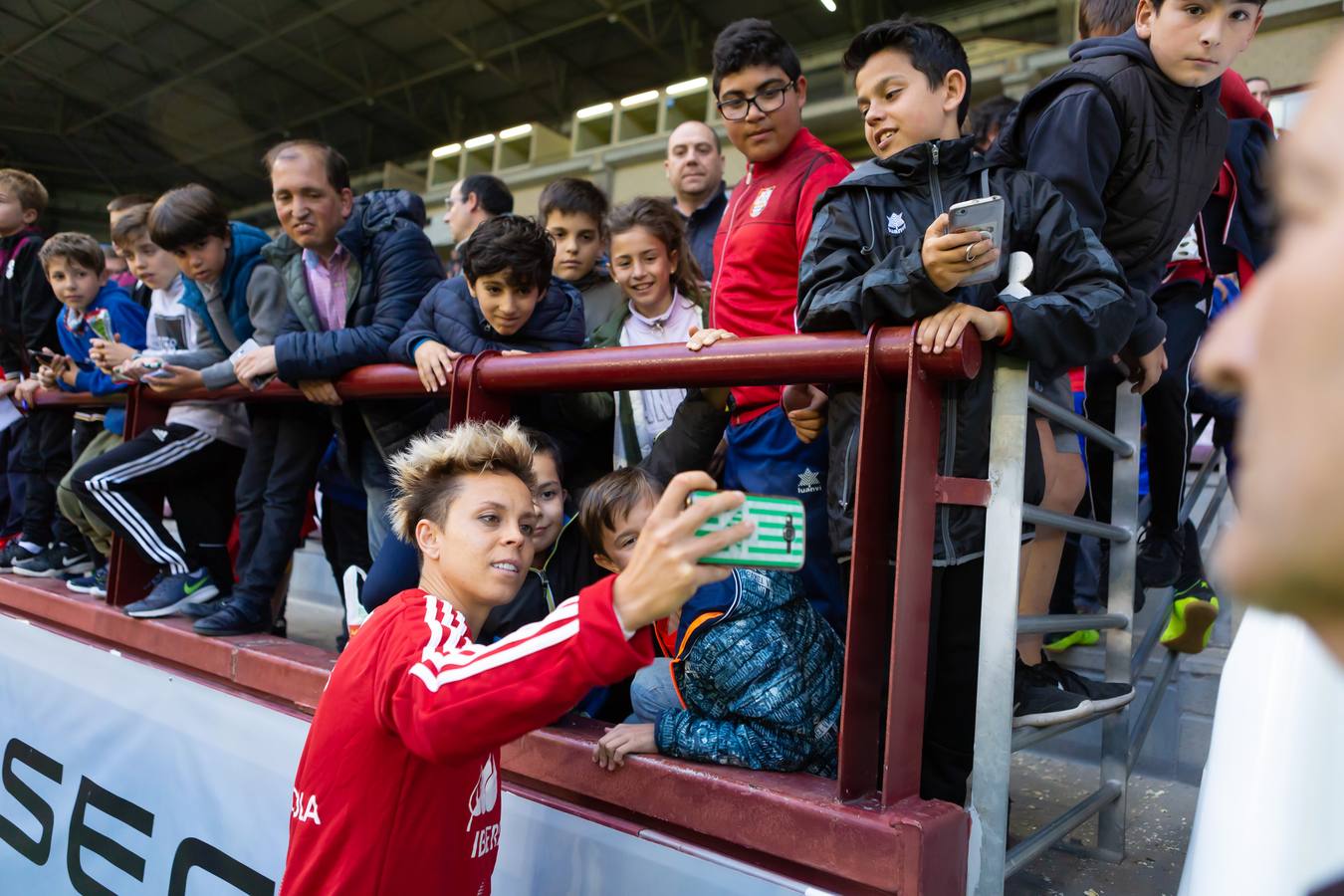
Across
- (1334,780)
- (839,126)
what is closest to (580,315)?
(1334,780)

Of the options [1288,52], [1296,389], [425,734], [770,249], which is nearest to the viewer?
[1296,389]

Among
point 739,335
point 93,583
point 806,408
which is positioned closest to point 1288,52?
point 739,335

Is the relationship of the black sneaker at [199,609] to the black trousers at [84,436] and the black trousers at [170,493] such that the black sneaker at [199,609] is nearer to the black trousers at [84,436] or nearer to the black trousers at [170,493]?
the black trousers at [170,493]

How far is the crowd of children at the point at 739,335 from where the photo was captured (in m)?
1.58

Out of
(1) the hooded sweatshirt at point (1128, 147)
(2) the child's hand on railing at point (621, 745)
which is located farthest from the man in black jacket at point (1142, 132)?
(2) the child's hand on railing at point (621, 745)

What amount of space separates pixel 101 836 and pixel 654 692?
1.83 metres

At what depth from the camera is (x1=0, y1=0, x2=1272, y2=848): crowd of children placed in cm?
158

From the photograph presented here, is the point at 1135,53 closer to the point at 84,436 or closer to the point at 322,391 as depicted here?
the point at 322,391

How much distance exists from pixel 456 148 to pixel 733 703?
17491 mm

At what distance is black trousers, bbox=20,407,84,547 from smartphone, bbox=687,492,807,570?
4036mm

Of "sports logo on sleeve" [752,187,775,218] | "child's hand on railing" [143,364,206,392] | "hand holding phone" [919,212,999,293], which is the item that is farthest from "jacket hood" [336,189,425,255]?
"hand holding phone" [919,212,999,293]

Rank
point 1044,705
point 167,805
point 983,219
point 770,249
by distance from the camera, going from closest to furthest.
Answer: point 983,219 → point 1044,705 → point 770,249 → point 167,805

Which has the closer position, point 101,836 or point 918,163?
point 918,163

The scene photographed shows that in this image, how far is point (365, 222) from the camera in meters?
2.81
